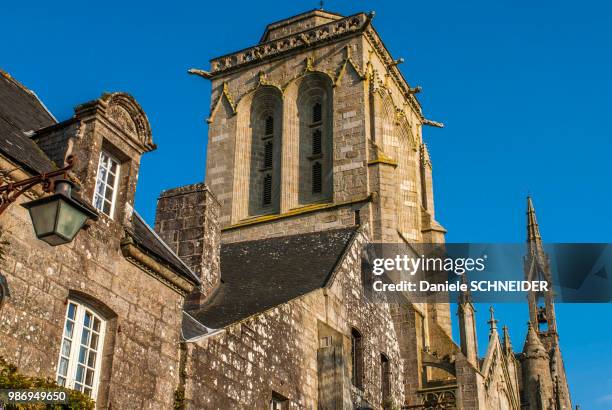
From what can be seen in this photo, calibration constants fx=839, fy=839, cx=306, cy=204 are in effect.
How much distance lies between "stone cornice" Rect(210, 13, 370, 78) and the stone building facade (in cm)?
6

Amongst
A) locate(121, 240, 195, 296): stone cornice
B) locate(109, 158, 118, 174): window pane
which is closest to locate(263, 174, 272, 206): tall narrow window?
locate(121, 240, 195, 296): stone cornice

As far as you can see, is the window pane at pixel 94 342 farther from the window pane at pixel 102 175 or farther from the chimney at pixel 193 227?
the chimney at pixel 193 227

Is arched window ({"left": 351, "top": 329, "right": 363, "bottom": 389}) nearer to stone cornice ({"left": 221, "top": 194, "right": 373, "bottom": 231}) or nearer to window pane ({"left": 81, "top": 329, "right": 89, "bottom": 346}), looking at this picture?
window pane ({"left": 81, "top": 329, "right": 89, "bottom": 346})

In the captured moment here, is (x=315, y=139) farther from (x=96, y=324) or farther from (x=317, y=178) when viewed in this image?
(x=96, y=324)

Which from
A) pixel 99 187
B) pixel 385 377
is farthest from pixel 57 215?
pixel 385 377

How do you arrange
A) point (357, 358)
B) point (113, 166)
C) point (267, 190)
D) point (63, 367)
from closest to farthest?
point (63, 367), point (113, 166), point (357, 358), point (267, 190)

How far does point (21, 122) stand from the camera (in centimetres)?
953

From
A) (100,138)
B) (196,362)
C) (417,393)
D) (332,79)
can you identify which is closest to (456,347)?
(417,393)

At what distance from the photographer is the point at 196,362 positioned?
923 cm

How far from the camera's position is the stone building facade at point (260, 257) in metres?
7.95

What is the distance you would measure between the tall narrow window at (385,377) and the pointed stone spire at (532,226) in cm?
2454

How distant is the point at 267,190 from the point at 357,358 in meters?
13.4

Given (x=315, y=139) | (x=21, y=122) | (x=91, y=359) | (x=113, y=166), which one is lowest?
(x=91, y=359)

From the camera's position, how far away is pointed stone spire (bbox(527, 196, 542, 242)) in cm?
3813
